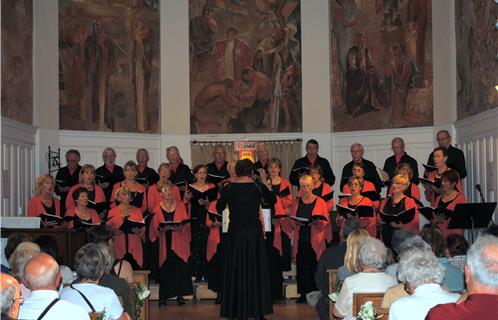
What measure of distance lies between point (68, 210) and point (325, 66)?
8374 millimetres

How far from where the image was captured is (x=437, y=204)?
1275 centimetres

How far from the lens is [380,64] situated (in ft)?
59.2

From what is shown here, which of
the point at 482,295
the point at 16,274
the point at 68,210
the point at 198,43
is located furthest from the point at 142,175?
the point at 482,295

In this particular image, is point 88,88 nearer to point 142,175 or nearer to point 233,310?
point 142,175

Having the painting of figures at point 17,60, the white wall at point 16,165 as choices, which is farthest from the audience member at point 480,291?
the painting of figures at point 17,60

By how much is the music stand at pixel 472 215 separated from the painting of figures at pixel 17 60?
8197mm

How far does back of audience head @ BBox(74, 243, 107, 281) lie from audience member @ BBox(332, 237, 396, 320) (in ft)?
6.43

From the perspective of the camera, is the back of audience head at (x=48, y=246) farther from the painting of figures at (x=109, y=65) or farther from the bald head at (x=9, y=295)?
the painting of figures at (x=109, y=65)

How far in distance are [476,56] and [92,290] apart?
35.5ft

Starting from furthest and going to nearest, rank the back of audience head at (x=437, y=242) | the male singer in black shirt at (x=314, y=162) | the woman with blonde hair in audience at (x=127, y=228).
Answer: the male singer in black shirt at (x=314, y=162), the woman with blonde hair in audience at (x=127, y=228), the back of audience head at (x=437, y=242)

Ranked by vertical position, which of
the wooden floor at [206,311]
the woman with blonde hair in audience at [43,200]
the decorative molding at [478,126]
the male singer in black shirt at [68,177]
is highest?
the decorative molding at [478,126]

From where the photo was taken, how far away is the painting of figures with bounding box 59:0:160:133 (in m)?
17.7

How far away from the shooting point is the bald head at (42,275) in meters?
5.03

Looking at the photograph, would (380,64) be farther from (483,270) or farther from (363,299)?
(483,270)
